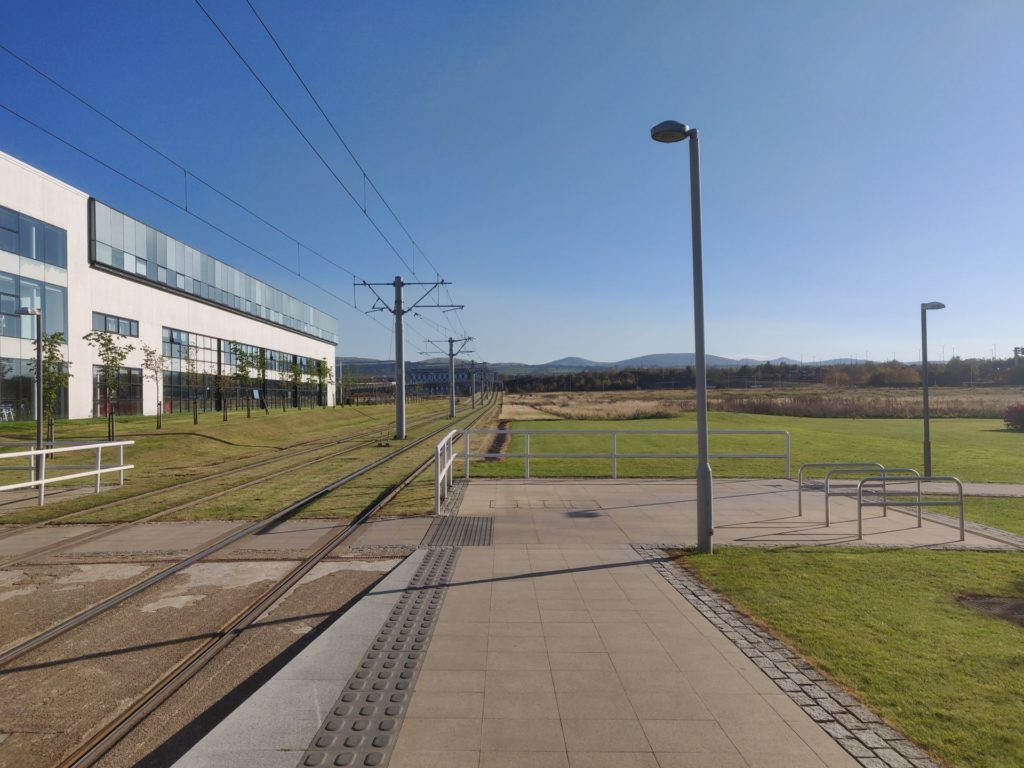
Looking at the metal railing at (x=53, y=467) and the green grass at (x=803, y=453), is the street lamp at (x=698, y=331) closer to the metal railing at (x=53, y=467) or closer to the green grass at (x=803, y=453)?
the green grass at (x=803, y=453)

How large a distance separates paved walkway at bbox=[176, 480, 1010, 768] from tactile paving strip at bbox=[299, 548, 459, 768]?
0.01 m

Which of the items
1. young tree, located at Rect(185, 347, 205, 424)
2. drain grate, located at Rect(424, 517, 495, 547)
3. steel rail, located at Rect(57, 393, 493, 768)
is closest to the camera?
steel rail, located at Rect(57, 393, 493, 768)

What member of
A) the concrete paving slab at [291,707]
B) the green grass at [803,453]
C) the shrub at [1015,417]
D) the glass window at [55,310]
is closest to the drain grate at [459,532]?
the concrete paving slab at [291,707]

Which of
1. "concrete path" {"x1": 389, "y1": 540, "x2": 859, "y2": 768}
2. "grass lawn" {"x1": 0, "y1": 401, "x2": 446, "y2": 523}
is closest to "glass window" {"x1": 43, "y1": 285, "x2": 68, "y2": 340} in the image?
"grass lawn" {"x1": 0, "y1": 401, "x2": 446, "y2": 523}

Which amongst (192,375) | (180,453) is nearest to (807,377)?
(192,375)

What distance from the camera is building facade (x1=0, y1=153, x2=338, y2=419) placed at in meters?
29.5

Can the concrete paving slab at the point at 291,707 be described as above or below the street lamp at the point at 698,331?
below

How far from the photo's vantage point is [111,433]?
25.5 meters

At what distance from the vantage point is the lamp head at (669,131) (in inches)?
→ 325

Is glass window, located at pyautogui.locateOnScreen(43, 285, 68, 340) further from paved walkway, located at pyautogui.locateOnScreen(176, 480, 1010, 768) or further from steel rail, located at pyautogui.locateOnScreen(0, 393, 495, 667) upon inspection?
paved walkway, located at pyautogui.locateOnScreen(176, 480, 1010, 768)

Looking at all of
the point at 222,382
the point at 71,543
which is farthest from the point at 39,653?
the point at 222,382

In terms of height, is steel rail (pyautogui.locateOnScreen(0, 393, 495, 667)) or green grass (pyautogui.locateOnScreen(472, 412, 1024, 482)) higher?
steel rail (pyautogui.locateOnScreen(0, 393, 495, 667))

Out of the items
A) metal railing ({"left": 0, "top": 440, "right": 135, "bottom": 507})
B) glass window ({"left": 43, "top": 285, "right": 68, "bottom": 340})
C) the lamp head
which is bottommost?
metal railing ({"left": 0, "top": 440, "right": 135, "bottom": 507})

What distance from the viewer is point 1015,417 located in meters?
36.6
